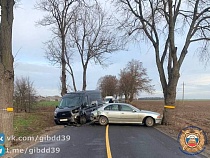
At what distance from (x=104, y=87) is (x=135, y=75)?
1696cm

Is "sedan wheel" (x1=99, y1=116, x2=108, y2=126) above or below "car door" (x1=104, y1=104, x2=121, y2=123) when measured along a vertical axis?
below

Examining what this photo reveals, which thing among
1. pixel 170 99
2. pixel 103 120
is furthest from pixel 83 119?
pixel 170 99

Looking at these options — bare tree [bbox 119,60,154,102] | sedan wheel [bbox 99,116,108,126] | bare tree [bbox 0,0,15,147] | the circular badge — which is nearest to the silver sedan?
sedan wheel [bbox 99,116,108,126]

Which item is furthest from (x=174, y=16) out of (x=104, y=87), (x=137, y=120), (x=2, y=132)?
(x=104, y=87)

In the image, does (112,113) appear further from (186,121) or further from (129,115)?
(186,121)

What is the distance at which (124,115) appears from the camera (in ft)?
70.9

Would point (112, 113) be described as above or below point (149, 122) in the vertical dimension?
above

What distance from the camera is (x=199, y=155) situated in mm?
10016

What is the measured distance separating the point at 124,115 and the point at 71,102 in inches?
178

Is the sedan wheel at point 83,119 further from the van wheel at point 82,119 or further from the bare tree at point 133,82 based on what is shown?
the bare tree at point 133,82

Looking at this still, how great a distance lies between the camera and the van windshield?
77.6 ft

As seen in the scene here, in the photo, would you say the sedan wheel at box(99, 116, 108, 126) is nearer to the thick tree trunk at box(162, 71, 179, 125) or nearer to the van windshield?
the van windshield

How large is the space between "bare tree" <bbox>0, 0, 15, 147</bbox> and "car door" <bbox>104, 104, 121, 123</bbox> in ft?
35.4

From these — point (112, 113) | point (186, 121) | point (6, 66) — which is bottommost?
point (186, 121)
